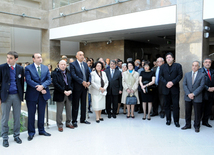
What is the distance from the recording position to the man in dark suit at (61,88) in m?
4.40

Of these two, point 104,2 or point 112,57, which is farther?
point 112,57

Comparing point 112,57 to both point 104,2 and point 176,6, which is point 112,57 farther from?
point 176,6

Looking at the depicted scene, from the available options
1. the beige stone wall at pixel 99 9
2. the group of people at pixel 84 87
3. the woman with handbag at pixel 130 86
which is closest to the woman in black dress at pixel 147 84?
the group of people at pixel 84 87

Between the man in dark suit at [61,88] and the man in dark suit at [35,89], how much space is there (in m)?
0.27

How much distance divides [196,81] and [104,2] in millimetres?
5082

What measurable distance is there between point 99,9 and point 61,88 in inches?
190

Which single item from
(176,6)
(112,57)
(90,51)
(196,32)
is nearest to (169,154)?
(196,32)

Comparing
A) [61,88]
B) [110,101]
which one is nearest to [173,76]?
[110,101]

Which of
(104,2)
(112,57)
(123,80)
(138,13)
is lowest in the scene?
(123,80)

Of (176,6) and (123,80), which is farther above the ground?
(176,6)

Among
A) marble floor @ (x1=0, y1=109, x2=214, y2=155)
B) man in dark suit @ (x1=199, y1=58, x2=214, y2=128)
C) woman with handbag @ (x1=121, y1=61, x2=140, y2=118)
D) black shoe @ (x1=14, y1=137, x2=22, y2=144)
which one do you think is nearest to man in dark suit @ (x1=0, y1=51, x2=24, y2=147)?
black shoe @ (x1=14, y1=137, x2=22, y2=144)

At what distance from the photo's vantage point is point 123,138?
4078 mm

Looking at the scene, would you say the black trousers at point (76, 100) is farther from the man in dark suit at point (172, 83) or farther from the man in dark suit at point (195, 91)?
the man in dark suit at point (195, 91)

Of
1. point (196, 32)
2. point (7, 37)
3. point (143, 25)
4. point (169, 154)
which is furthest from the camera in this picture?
point (7, 37)
